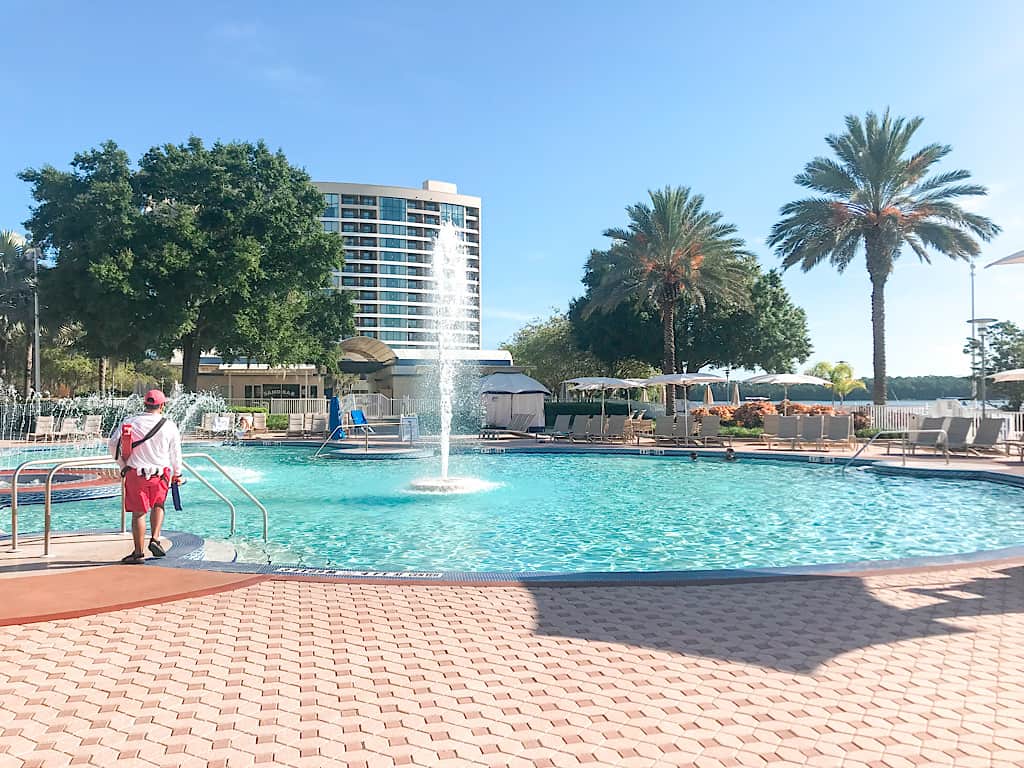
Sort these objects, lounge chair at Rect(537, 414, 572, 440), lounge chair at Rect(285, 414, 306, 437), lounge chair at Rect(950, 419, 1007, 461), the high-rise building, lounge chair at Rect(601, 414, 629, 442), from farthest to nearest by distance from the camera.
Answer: the high-rise building → lounge chair at Rect(285, 414, 306, 437) → lounge chair at Rect(537, 414, 572, 440) → lounge chair at Rect(601, 414, 629, 442) → lounge chair at Rect(950, 419, 1007, 461)

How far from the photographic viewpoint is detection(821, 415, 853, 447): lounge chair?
20.3 metres

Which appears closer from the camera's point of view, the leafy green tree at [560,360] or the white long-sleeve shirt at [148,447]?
the white long-sleeve shirt at [148,447]

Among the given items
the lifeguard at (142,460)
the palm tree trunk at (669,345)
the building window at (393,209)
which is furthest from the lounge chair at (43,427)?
the building window at (393,209)

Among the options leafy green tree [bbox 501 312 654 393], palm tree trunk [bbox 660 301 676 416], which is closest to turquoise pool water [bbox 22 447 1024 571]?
palm tree trunk [bbox 660 301 676 416]

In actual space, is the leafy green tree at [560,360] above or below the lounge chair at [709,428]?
above

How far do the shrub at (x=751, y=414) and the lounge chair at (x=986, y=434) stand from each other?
9284mm

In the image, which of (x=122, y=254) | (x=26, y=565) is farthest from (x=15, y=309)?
(x=26, y=565)

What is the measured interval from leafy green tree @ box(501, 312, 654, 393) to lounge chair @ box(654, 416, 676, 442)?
21509 mm

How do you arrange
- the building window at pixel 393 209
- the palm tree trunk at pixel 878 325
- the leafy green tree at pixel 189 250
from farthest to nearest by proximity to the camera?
1. the building window at pixel 393 209
2. the leafy green tree at pixel 189 250
3. the palm tree trunk at pixel 878 325

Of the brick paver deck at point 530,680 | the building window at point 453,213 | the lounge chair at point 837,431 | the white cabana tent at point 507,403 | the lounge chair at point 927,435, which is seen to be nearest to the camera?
the brick paver deck at point 530,680

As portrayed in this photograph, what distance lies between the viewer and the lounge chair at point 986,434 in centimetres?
1788

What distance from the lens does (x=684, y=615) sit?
17.2ft

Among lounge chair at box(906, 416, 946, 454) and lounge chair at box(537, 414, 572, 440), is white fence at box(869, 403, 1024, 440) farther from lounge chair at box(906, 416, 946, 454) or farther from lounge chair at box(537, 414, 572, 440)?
lounge chair at box(537, 414, 572, 440)

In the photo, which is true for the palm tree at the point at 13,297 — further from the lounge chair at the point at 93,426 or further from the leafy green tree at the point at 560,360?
the leafy green tree at the point at 560,360
